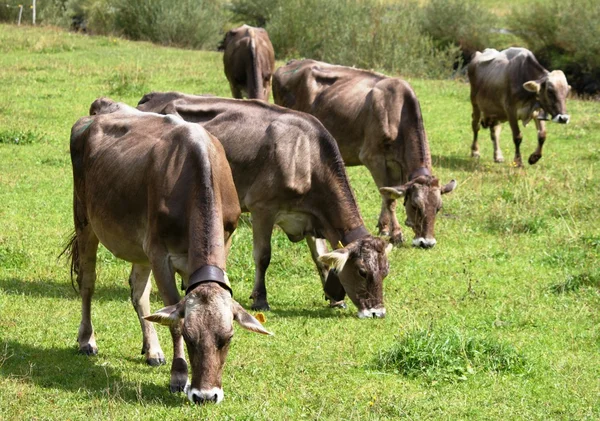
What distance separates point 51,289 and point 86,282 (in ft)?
6.16

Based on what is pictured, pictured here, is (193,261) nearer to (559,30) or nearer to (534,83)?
(534,83)

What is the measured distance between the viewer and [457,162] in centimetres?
1919

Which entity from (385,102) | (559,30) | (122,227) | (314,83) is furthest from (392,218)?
(559,30)

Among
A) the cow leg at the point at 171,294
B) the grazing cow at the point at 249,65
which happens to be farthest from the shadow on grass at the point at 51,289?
the grazing cow at the point at 249,65

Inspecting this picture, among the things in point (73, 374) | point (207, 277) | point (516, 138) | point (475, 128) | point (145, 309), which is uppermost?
point (207, 277)

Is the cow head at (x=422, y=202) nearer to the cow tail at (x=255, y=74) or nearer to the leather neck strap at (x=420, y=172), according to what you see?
the leather neck strap at (x=420, y=172)

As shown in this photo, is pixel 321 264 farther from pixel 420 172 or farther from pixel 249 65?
pixel 249 65

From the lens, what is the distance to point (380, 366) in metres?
8.50

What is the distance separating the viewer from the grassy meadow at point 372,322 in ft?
24.9

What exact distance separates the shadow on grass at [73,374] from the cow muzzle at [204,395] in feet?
2.03

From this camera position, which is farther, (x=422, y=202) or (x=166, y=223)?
(x=422, y=202)

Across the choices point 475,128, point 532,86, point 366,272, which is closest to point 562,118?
point 532,86

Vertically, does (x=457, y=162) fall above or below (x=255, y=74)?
below

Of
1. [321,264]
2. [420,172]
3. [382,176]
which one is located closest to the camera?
[321,264]
